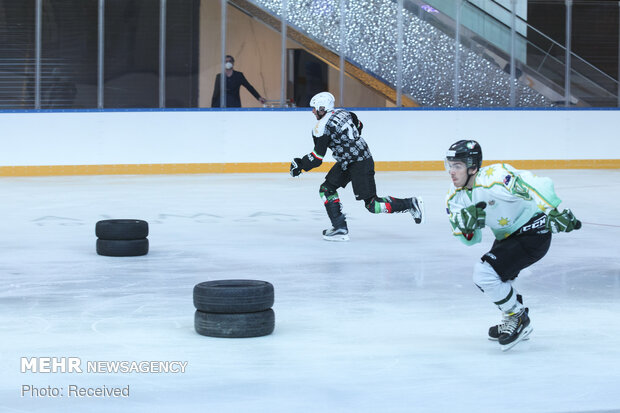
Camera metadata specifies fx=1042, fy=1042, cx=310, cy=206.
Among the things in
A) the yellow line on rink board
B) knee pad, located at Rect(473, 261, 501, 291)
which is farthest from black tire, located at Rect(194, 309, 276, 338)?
the yellow line on rink board

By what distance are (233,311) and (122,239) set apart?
9.06 ft

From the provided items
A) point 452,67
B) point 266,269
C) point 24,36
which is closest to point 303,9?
point 452,67

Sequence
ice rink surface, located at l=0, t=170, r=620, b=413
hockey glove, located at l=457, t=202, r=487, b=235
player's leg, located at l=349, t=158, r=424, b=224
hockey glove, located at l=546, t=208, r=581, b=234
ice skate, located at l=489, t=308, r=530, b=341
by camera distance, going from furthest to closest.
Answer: player's leg, located at l=349, t=158, r=424, b=224 → ice skate, located at l=489, t=308, r=530, b=341 → hockey glove, located at l=546, t=208, r=581, b=234 → hockey glove, located at l=457, t=202, r=487, b=235 → ice rink surface, located at l=0, t=170, r=620, b=413

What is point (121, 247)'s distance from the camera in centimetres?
722

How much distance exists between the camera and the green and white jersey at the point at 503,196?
13.9ft

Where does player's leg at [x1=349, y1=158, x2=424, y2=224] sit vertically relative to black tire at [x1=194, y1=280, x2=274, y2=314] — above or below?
above

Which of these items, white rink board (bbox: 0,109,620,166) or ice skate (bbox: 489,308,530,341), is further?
white rink board (bbox: 0,109,620,166)

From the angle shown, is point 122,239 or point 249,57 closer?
point 122,239

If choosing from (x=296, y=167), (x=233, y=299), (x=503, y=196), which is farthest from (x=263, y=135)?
(x=503, y=196)

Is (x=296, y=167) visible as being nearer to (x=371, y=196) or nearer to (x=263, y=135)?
(x=371, y=196)

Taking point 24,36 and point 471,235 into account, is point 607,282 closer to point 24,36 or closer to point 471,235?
point 471,235

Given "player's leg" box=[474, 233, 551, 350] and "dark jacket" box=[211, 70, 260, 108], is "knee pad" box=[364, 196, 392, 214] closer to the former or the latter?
"player's leg" box=[474, 233, 551, 350]

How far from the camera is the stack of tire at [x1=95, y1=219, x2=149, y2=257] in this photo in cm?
722

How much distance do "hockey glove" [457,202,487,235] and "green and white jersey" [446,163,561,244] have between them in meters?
0.04
